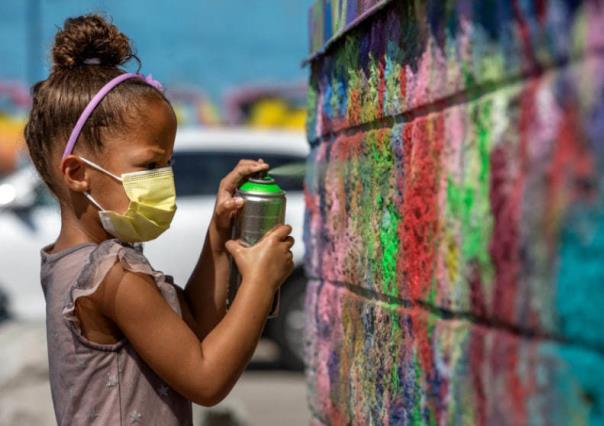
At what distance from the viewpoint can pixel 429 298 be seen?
1.91 metres

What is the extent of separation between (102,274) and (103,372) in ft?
0.78

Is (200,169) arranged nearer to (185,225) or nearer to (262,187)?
(185,225)

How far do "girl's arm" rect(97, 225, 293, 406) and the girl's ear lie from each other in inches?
10.9

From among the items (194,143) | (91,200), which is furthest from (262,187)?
(194,143)

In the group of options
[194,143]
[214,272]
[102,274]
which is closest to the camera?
[102,274]

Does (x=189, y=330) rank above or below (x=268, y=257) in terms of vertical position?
below

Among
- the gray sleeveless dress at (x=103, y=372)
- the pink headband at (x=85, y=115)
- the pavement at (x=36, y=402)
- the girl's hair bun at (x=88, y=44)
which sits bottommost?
the pavement at (x=36, y=402)

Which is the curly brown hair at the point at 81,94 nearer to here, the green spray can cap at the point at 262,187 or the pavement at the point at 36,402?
the green spray can cap at the point at 262,187

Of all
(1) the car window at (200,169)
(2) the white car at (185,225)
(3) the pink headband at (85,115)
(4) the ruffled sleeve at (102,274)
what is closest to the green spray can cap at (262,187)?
(4) the ruffled sleeve at (102,274)

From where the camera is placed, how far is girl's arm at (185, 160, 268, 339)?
8.49 feet

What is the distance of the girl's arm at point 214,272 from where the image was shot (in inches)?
102

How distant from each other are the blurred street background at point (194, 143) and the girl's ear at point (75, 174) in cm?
41

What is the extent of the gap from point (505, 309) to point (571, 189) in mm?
271

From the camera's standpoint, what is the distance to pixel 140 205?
2430 mm
